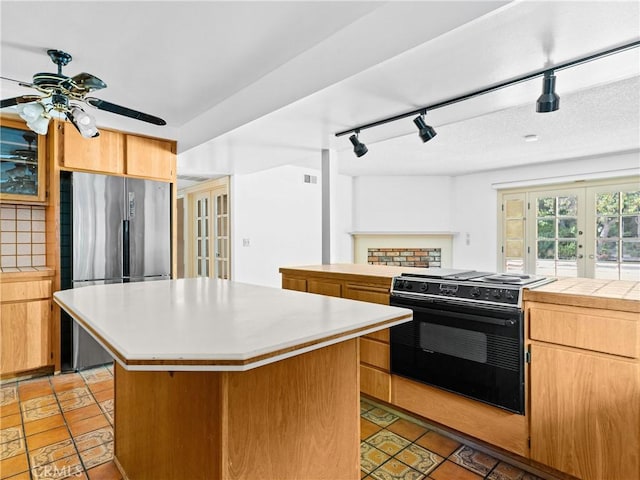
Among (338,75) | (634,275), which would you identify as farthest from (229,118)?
(634,275)

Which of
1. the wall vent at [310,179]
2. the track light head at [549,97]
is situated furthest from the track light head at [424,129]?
the wall vent at [310,179]

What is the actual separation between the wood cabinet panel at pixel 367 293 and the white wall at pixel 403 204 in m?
3.73

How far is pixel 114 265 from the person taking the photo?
3369 millimetres

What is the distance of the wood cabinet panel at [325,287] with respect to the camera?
276 cm

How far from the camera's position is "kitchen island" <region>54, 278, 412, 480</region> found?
38.0 inches

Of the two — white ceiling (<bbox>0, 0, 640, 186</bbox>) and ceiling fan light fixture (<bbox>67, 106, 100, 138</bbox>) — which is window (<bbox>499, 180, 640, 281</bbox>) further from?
ceiling fan light fixture (<bbox>67, 106, 100, 138</bbox>)

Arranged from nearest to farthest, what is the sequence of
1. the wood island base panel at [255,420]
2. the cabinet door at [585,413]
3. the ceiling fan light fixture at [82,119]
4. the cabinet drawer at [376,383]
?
the wood island base panel at [255,420]
the cabinet door at [585,413]
the ceiling fan light fixture at [82,119]
the cabinet drawer at [376,383]

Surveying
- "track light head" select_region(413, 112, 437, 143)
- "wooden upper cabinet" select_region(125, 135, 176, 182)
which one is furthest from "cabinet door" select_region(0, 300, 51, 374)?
"track light head" select_region(413, 112, 437, 143)

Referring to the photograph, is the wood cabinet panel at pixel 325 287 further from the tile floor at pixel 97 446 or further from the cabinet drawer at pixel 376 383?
the tile floor at pixel 97 446

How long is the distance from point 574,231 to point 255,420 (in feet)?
18.5

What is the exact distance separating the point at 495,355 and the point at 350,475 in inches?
39.0

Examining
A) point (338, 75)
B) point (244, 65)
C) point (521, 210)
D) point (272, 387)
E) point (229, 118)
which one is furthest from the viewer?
point (521, 210)

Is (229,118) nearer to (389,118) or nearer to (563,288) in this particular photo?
(389,118)

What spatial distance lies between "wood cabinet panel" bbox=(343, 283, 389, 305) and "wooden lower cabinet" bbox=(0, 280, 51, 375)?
8.23 ft
